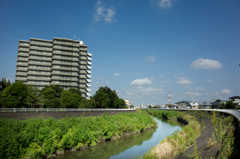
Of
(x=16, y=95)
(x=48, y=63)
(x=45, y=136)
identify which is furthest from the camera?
(x=48, y=63)

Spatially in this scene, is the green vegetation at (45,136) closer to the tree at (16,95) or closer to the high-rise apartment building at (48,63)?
the tree at (16,95)

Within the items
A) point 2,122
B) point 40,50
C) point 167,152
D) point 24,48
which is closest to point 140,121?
point 167,152

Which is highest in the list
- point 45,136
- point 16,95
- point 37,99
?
point 16,95

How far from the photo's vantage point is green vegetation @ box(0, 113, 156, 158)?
47.7 ft

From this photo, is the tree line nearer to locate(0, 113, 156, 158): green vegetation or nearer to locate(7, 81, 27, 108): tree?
locate(7, 81, 27, 108): tree

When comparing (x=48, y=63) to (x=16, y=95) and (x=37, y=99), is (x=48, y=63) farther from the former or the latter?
(x=16, y=95)

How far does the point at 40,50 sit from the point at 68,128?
82510 mm

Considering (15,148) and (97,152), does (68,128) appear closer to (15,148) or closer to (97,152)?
(97,152)

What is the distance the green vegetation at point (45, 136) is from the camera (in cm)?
1455

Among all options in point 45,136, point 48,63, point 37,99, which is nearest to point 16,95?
point 37,99

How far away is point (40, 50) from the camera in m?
90.7

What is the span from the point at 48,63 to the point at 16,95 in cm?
4654

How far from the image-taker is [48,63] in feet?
299

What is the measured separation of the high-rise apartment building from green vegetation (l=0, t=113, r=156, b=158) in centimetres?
6800
